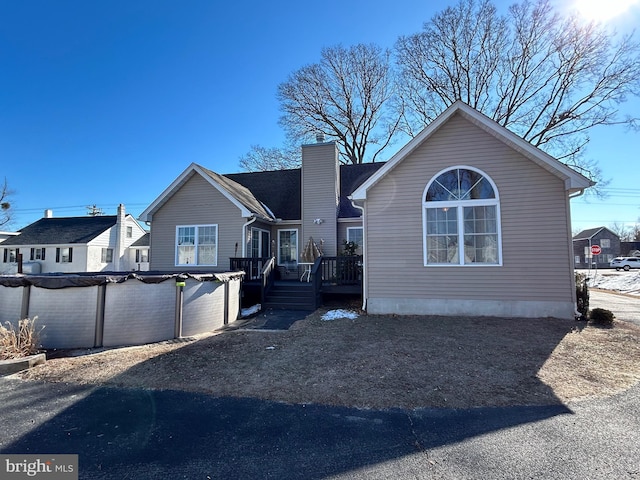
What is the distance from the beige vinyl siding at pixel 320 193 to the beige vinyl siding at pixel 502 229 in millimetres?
3753

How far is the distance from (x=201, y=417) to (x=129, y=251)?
3090 cm

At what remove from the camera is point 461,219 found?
8562mm

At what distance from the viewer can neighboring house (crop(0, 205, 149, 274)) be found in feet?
83.3

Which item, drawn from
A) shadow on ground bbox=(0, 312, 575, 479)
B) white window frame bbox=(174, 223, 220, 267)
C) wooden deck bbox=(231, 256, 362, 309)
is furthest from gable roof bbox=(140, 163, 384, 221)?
shadow on ground bbox=(0, 312, 575, 479)

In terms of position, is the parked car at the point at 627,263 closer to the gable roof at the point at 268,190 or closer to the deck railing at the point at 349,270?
the gable roof at the point at 268,190

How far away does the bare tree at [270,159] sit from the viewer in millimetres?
25281

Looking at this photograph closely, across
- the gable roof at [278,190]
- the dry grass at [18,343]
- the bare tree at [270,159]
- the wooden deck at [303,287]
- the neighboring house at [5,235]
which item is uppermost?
the bare tree at [270,159]

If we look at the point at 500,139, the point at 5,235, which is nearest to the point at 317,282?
the point at 500,139

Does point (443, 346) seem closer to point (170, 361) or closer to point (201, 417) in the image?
point (201, 417)

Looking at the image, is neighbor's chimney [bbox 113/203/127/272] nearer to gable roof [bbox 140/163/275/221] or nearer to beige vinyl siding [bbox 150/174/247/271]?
gable roof [bbox 140/163/275/221]

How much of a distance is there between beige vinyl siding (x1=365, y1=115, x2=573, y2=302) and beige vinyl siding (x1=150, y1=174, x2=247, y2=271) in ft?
18.8

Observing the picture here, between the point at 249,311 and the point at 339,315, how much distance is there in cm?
304

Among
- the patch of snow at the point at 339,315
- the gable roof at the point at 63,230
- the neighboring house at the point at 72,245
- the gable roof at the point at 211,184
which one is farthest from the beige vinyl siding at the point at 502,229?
the gable roof at the point at 63,230

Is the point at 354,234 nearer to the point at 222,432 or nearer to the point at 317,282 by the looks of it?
the point at 317,282
